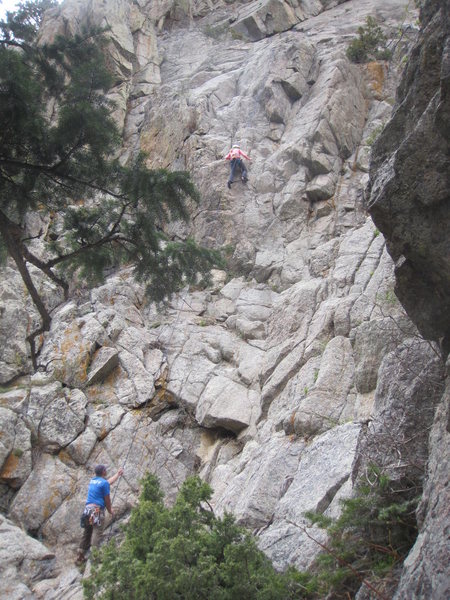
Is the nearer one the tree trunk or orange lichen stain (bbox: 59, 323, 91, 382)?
the tree trunk

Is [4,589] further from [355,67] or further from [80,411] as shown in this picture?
[355,67]

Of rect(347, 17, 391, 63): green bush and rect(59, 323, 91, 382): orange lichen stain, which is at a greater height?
rect(347, 17, 391, 63): green bush

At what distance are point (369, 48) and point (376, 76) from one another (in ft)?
4.18

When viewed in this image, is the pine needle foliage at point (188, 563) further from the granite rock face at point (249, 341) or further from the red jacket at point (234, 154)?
the red jacket at point (234, 154)

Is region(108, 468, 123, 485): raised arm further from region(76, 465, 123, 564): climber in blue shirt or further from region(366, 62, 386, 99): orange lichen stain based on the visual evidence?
region(366, 62, 386, 99): orange lichen stain

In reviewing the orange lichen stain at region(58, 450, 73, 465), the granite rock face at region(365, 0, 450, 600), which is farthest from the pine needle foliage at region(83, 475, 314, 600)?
the orange lichen stain at region(58, 450, 73, 465)

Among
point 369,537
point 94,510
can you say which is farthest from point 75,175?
point 369,537

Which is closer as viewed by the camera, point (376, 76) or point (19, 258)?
point (19, 258)

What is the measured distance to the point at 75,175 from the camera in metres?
7.75

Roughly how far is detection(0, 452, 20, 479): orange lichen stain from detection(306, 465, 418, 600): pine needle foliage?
8.11 meters

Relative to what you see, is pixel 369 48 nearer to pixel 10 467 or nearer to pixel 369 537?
pixel 10 467

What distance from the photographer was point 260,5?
26.5m

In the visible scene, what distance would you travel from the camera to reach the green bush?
20.5 metres

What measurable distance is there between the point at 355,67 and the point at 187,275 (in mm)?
14893
